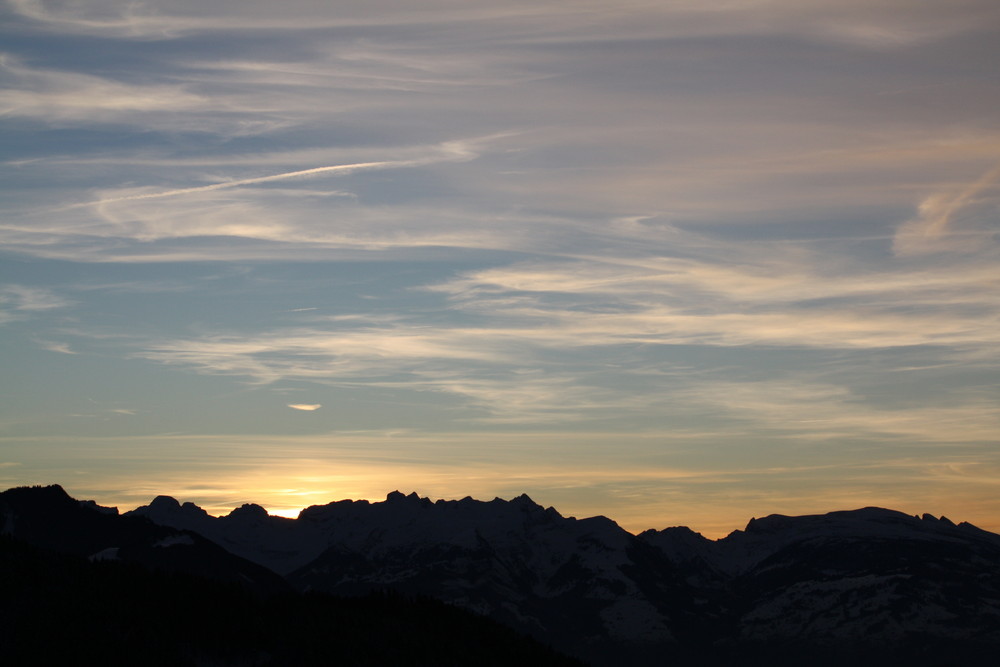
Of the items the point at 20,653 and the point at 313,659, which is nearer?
the point at 20,653

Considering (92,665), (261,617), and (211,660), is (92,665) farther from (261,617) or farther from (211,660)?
(261,617)

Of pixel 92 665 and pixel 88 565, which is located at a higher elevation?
pixel 88 565

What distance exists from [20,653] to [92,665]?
986cm

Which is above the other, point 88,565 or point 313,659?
point 88,565

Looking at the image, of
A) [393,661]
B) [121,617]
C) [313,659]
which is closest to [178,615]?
[121,617]

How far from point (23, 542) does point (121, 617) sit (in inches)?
1005

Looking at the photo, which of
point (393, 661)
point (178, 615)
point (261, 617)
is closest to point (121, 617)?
point (178, 615)

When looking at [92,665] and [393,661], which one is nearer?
[92,665]

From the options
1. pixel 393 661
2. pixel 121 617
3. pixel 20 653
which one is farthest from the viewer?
pixel 393 661

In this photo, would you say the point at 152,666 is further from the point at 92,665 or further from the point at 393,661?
the point at 393,661

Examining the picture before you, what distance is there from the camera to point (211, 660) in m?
181

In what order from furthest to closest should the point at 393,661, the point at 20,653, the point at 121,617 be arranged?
the point at 393,661
the point at 121,617
the point at 20,653

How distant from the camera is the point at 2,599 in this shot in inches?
A: 6973

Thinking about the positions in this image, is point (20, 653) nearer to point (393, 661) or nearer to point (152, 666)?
point (152, 666)
